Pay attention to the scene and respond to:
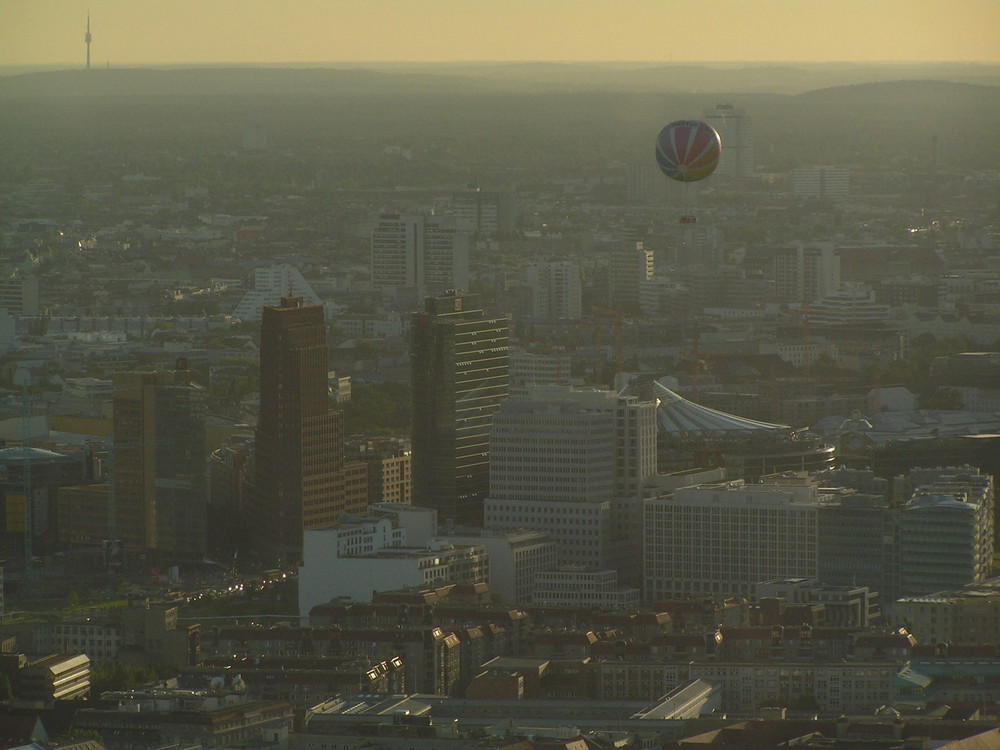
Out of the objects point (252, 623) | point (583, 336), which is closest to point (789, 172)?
point (583, 336)

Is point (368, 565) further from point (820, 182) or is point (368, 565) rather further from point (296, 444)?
point (820, 182)

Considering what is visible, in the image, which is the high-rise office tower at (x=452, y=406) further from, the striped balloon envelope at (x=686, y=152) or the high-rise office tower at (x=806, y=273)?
the high-rise office tower at (x=806, y=273)

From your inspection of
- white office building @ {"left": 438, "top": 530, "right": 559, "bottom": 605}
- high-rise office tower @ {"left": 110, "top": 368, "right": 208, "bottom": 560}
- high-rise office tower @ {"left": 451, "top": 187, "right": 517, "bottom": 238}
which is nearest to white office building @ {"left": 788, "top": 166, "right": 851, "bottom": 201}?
high-rise office tower @ {"left": 451, "top": 187, "right": 517, "bottom": 238}

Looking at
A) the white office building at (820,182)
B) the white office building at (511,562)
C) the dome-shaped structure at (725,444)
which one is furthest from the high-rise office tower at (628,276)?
the white office building at (511,562)

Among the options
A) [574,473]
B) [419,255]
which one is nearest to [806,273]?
[419,255]

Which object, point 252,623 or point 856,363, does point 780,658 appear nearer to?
point 252,623
